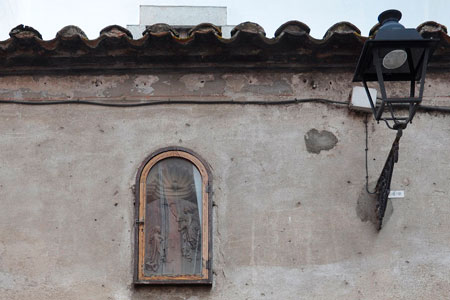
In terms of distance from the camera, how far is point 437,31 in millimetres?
6664

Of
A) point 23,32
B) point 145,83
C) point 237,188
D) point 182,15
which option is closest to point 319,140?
point 237,188

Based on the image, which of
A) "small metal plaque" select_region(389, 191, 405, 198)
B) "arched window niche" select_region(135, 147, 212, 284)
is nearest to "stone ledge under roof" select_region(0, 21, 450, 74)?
Answer: "arched window niche" select_region(135, 147, 212, 284)

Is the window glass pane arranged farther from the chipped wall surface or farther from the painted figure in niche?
the chipped wall surface

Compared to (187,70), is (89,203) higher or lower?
lower

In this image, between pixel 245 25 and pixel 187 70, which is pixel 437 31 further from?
pixel 187 70

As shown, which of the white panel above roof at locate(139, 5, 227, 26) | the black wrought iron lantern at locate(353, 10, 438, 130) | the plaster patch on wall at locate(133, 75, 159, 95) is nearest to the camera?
the black wrought iron lantern at locate(353, 10, 438, 130)

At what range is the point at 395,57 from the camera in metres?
5.56

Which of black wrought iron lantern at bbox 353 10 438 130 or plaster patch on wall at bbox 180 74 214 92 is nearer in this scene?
black wrought iron lantern at bbox 353 10 438 130

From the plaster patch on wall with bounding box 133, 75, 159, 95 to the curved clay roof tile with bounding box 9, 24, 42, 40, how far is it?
40.0 inches

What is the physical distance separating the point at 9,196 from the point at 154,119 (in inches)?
58.4

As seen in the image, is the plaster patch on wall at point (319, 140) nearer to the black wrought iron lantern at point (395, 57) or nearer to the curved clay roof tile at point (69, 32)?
the black wrought iron lantern at point (395, 57)

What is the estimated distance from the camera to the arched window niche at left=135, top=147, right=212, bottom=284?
638cm

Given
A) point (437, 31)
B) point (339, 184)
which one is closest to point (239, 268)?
point (339, 184)

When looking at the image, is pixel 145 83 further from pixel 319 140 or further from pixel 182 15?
pixel 182 15
